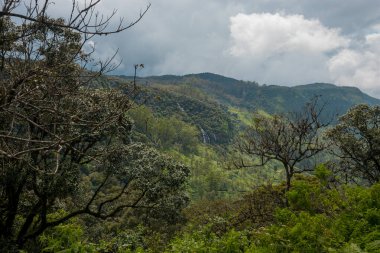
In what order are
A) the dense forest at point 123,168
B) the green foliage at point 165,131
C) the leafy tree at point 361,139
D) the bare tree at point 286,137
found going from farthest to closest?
1. the green foliage at point 165,131
2. the leafy tree at point 361,139
3. the bare tree at point 286,137
4. the dense forest at point 123,168

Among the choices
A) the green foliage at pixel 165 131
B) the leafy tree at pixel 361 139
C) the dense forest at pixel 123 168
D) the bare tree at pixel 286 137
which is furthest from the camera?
the green foliage at pixel 165 131

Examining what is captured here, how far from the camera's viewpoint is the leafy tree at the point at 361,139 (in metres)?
30.5

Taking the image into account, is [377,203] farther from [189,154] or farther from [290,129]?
[189,154]

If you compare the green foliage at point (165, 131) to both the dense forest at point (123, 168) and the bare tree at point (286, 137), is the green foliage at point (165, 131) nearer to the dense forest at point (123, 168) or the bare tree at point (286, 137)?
the dense forest at point (123, 168)

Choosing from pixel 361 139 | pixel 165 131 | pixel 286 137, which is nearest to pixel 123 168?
pixel 286 137

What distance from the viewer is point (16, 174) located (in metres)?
15.0

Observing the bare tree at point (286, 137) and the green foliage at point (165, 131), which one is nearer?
the bare tree at point (286, 137)

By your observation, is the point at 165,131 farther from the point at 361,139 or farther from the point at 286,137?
the point at 286,137

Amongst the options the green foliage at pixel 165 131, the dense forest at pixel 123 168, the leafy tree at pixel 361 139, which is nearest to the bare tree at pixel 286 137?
the dense forest at pixel 123 168

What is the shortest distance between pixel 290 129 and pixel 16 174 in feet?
58.8

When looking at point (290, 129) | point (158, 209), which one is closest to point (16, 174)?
point (158, 209)

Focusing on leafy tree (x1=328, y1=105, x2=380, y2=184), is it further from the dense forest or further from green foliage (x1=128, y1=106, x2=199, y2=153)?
green foliage (x1=128, y1=106, x2=199, y2=153)

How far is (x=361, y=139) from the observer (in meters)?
31.8

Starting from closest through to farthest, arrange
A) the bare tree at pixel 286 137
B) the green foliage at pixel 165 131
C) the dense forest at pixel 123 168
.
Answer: the dense forest at pixel 123 168
the bare tree at pixel 286 137
the green foliage at pixel 165 131
